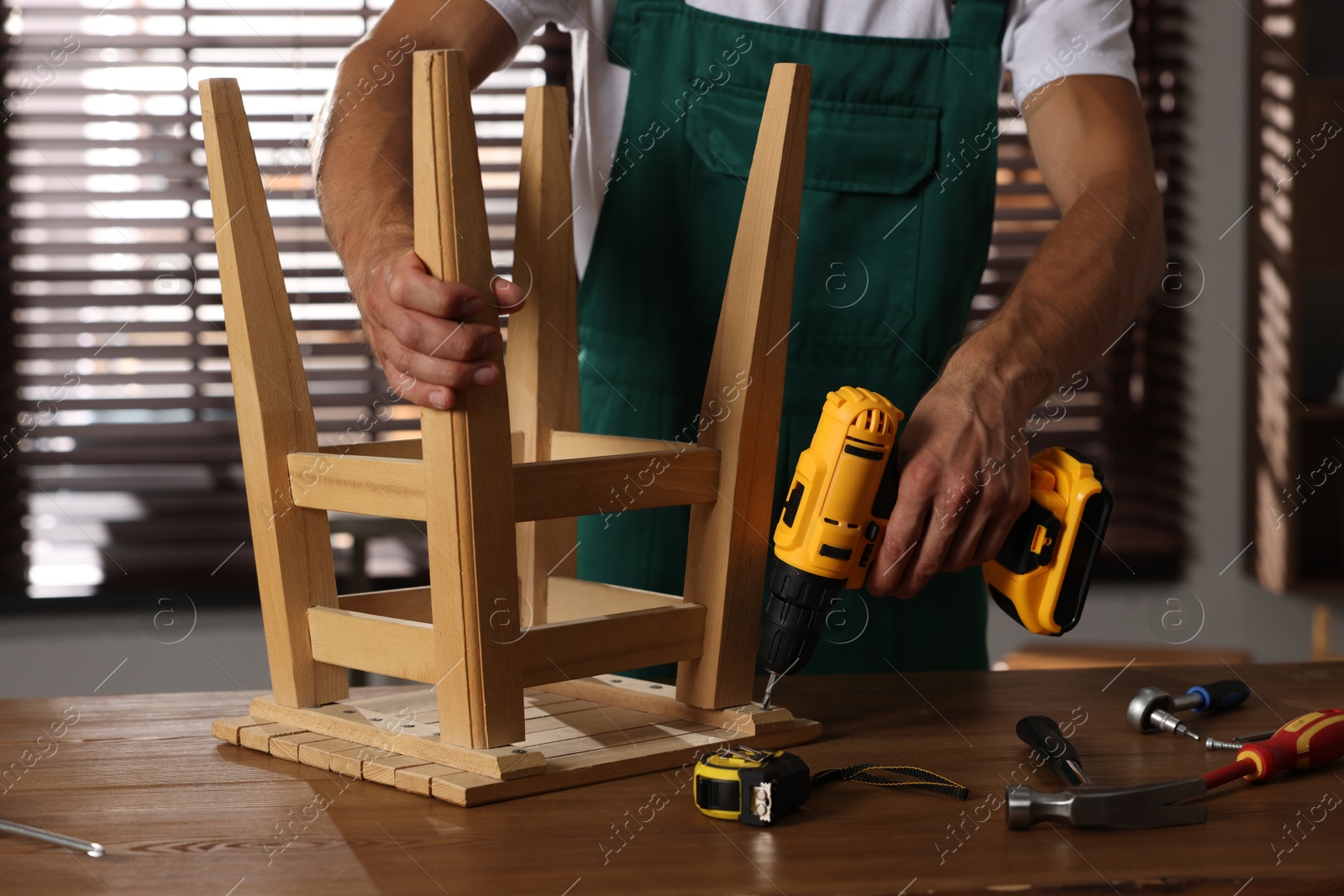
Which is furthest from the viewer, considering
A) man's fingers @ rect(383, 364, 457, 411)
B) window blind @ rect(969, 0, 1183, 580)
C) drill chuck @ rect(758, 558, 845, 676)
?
window blind @ rect(969, 0, 1183, 580)

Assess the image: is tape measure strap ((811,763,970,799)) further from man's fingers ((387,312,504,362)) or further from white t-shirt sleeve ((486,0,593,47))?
white t-shirt sleeve ((486,0,593,47))

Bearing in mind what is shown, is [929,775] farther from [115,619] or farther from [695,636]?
[115,619]

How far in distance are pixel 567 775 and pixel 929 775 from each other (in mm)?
238

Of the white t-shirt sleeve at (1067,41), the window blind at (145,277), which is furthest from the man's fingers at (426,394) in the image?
the window blind at (145,277)

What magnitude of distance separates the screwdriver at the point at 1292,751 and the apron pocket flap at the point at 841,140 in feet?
2.02

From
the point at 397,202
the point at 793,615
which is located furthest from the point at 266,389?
the point at 793,615

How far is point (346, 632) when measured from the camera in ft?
2.89

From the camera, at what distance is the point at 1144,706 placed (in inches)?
36.9

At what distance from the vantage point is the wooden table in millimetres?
643

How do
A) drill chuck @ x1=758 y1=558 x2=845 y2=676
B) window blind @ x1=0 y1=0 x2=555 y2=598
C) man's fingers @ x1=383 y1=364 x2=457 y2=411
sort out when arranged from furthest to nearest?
window blind @ x1=0 y1=0 x2=555 y2=598, drill chuck @ x1=758 y1=558 x2=845 y2=676, man's fingers @ x1=383 y1=364 x2=457 y2=411

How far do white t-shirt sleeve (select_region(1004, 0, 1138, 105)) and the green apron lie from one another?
0.03 metres

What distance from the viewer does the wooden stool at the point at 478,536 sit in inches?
29.9

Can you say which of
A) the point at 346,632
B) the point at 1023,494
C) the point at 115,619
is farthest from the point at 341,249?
the point at 115,619

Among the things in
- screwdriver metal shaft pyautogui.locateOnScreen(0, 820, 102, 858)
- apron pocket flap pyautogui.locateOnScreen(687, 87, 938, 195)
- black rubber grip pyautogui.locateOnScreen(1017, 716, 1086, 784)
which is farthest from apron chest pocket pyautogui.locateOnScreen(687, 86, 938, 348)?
screwdriver metal shaft pyautogui.locateOnScreen(0, 820, 102, 858)
